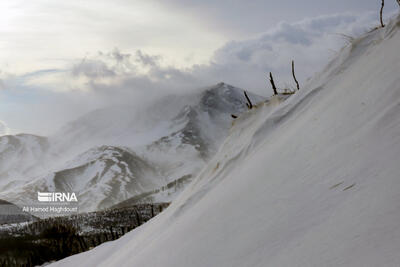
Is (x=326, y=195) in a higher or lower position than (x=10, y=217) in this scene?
lower

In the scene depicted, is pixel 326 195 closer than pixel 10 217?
Yes

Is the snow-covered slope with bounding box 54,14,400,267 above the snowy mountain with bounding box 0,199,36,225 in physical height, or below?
below

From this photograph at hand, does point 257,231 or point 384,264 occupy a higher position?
point 257,231

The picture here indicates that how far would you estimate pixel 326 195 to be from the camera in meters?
2.30

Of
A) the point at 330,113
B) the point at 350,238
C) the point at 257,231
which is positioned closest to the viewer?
the point at 350,238

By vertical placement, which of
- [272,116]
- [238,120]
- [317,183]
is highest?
[238,120]

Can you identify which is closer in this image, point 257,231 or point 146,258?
point 257,231

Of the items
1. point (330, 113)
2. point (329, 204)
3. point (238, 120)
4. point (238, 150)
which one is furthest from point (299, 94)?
point (329, 204)

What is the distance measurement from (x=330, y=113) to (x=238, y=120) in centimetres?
417

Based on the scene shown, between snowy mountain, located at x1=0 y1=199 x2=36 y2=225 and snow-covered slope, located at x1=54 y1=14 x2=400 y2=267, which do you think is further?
snowy mountain, located at x1=0 y1=199 x2=36 y2=225

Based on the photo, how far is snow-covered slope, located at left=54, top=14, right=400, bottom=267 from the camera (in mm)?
1722

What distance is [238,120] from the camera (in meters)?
7.82

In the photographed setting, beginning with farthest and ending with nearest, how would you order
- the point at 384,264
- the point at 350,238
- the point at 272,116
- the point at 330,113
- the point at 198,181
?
the point at 198,181, the point at 272,116, the point at 330,113, the point at 350,238, the point at 384,264

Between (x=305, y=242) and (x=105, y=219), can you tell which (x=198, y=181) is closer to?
(x=305, y=242)
